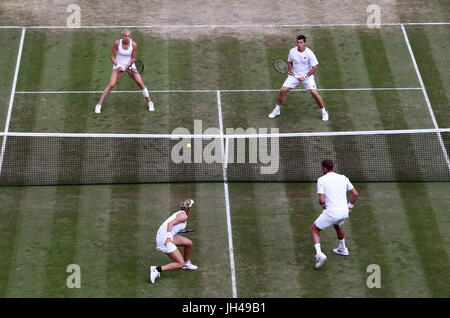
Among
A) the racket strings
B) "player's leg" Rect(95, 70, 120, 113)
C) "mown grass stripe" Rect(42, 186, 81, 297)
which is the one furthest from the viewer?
"player's leg" Rect(95, 70, 120, 113)

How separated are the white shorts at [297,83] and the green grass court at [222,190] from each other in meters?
0.97

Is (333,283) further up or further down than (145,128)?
further down

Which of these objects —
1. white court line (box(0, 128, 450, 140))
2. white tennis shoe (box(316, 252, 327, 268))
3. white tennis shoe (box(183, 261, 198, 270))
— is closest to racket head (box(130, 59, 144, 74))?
white court line (box(0, 128, 450, 140))

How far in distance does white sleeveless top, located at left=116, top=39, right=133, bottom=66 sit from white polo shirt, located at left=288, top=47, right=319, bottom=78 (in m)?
3.89

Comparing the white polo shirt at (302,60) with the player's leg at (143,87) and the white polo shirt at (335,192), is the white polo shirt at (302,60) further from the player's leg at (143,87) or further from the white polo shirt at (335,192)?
the white polo shirt at (335,192)

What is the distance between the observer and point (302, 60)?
2556cm

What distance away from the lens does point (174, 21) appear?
30.7 meters

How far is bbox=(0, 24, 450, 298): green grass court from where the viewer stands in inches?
814

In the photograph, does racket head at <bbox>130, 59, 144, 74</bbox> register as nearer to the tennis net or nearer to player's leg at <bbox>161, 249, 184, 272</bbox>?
the tennis net

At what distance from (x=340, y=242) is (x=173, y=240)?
342cm

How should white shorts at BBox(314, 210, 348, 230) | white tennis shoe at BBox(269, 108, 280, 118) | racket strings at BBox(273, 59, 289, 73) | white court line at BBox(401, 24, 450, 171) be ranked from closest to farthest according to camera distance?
white shorts at BBox(314, 210, 348, 230) < white court line at BBox(401, 24, 450, 171) < racket strings at BBox(273, 59, 289, 73) < white tennis shoe at BBox(269, 108, 280, 118)
